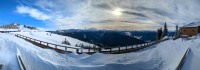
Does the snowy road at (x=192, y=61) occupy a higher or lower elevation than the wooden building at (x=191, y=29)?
lower

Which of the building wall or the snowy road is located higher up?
the building wall

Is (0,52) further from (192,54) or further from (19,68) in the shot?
(192,54)

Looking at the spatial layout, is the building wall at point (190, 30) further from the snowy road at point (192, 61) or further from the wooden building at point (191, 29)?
the snowy road at point (192, 61)

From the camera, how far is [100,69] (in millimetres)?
18672

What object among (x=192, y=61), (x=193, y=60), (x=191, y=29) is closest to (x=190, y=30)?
(x=191, y=29)

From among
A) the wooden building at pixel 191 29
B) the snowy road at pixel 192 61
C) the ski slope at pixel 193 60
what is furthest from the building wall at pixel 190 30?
the snowy road at pixel 192 61

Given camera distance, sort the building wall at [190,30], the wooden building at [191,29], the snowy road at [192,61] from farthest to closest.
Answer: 1. the building wall at [190,30]
2. the wooden building at [191,29]
3. the snowy road at [192,61]

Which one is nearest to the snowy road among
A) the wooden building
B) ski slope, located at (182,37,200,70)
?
ski slope, located at (182,37,200,70)

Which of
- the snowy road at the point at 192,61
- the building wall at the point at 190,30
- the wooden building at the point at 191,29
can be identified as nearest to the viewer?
the snowy road at the point at 192,61

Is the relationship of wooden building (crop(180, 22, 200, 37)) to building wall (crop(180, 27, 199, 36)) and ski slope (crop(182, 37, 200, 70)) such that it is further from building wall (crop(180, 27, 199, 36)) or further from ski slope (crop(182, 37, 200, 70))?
ski slope (crop(182, 37, 200, 70))

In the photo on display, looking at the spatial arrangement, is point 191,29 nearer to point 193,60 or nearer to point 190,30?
point 190,30

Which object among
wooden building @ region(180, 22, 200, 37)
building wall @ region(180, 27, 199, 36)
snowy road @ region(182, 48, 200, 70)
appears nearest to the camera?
snowy road @ region(182, 48, 200, 70)

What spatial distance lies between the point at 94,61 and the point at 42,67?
4481mm

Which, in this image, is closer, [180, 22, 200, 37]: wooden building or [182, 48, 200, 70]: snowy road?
[182, 48, 200, 70]: snowy road
